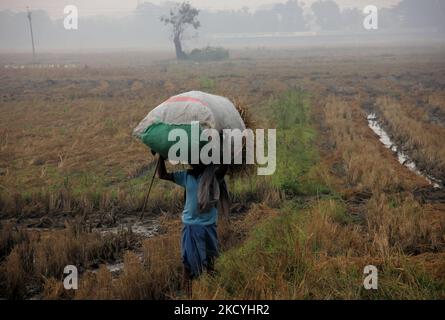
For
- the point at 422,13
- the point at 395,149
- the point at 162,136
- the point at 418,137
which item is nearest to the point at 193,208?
the point at 162,136

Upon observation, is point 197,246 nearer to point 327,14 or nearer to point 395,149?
point 395,149

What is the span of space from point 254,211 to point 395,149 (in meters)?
6.17

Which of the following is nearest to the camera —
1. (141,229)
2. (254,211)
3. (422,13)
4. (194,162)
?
(194,162)

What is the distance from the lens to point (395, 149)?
37.8ft

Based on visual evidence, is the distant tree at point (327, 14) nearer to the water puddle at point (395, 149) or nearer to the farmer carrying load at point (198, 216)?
the water puddle at point (395, 149)

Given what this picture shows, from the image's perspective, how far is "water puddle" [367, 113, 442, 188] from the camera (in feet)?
29.0

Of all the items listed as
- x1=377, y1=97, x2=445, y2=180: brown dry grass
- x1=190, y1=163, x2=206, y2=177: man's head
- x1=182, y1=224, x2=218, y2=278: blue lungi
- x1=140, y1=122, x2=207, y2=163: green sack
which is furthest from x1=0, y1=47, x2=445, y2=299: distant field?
x1=140, y1=122, x2=207, y2=163: green sack

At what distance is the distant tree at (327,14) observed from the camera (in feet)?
472

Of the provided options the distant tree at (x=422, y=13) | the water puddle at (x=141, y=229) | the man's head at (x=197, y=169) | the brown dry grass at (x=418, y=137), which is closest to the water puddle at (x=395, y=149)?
the brown dry grass at (x=418, y=137)

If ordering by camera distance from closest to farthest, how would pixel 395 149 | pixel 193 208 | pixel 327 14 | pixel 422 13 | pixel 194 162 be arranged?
1. pixel 194 162
2. pixel 193 208
3. pixel 395 149
4. pixel 422 13
5. pixel 327 14

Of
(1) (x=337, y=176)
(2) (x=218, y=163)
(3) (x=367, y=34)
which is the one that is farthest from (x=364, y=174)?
(3) (x=367, y=34)

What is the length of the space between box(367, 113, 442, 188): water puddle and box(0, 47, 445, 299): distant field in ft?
0.46

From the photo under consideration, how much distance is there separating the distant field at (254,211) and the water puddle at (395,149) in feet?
0.46

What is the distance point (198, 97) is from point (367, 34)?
137 meters
